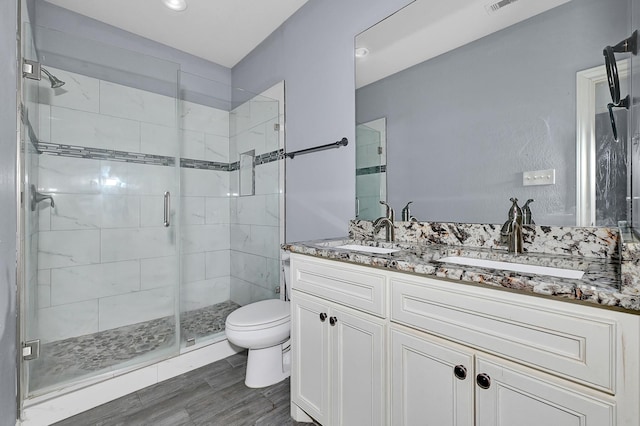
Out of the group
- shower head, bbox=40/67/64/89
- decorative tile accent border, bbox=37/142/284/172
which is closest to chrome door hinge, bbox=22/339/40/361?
decorative tile accent border, bbox=37/142/284/172

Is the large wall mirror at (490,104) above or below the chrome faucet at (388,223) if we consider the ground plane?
above

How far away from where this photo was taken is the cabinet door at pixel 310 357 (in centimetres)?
130

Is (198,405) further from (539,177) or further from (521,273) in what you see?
(539,177)

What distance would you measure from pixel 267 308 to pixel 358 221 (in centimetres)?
86

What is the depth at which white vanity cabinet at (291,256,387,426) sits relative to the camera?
3.57 feet

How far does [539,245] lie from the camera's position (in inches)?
43.4

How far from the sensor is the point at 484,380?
806 mm

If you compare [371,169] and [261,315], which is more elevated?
[371,169]

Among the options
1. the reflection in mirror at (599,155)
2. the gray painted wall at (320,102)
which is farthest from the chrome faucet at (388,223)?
the reflection in mirror at (599,155)

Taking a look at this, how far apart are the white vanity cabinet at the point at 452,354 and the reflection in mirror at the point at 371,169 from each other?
0.54m

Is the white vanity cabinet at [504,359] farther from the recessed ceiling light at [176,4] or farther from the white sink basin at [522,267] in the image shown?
the recessed ceiling light at [176,4]

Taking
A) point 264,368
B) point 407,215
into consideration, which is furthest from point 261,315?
point 407,215

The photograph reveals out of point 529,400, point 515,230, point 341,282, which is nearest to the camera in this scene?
point 529,400

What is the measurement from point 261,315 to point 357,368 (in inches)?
34.5
